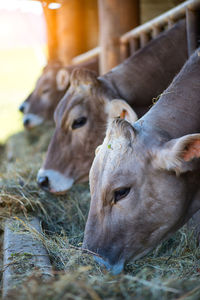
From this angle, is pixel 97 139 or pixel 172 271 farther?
pixel 97 139

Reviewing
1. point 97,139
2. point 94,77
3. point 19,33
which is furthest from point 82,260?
point 19,33

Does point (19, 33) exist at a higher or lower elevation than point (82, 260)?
lower

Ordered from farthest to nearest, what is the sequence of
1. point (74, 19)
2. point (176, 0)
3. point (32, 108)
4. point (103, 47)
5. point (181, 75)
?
point (74, 19), point (32, 108), point (103, 47), point (176, 0), point (181, 75)

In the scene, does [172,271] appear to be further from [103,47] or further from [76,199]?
[103,47]

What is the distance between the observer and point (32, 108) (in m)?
6.36

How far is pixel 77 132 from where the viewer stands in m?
3.78

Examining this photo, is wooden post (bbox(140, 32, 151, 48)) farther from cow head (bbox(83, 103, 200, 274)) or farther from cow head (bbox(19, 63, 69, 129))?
cow head (bbox(83, 103, 200, 274))

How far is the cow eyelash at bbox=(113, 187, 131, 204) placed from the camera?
219 centimetres

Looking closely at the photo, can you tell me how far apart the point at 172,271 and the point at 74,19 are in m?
7.33

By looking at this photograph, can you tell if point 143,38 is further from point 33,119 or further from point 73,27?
point 73,27

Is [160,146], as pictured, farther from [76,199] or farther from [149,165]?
[76,199]

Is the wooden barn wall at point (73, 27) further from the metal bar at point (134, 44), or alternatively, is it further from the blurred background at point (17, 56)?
the metal bar at point (134, 44)

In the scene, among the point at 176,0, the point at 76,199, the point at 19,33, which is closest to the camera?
the point at 76,199

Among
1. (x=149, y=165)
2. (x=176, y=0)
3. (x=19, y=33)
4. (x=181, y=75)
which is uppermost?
(x=176, y=0)
